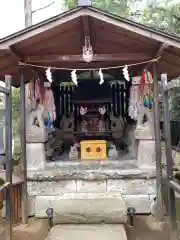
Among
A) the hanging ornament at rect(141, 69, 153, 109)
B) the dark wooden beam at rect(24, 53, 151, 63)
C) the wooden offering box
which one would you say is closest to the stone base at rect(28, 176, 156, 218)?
the wooden offering box

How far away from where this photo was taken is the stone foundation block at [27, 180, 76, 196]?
21.2 ft

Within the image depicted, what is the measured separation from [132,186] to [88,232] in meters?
1.92

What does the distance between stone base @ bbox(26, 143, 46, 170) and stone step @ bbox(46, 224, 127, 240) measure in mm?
1926

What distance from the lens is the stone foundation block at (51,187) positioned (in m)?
6.46

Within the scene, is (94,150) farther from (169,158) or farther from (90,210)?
(169,158)

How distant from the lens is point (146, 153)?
21.6 ft

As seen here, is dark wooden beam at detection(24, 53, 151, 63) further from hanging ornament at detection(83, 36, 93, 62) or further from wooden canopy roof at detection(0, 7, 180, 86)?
hanging ornament at detection(83, 36, 93, 62)

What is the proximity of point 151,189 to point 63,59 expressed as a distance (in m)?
3.50

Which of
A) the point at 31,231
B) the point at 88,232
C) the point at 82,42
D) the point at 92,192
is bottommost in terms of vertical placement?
the point at 31,231

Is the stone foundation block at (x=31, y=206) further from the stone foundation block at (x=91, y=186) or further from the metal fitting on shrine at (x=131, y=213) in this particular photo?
the metal fitting on shrine at (x=131, y=213)

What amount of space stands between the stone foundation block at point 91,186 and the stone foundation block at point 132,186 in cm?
14

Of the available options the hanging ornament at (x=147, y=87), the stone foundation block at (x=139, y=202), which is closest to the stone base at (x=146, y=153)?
the stone foundation block at (x=139, y=202)

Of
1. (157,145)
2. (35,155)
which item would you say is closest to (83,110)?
(35,155)

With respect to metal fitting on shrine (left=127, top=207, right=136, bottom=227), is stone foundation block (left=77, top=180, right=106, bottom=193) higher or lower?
higher
